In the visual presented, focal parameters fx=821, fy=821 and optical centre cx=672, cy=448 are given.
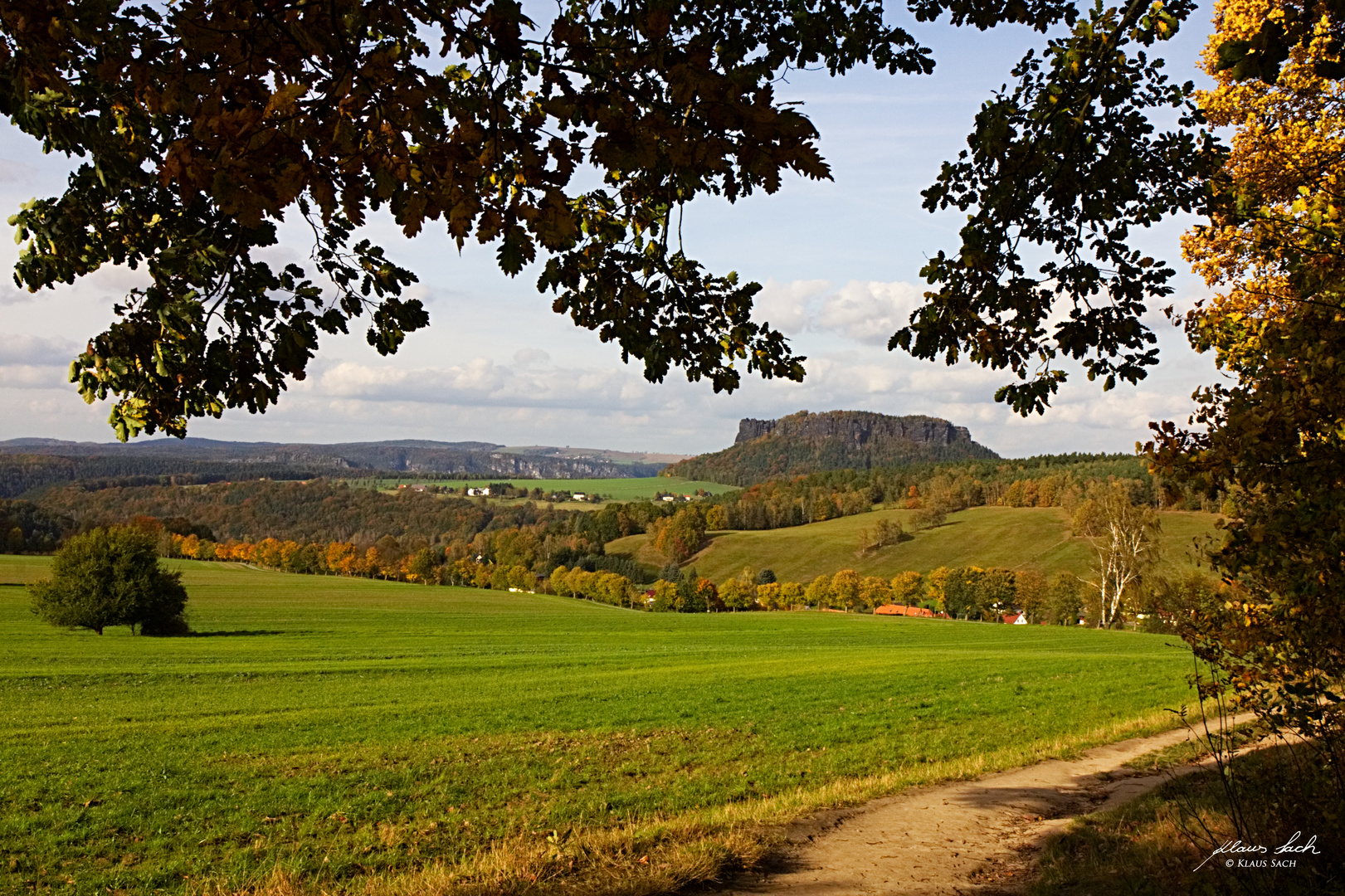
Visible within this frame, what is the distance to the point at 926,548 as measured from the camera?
11750cm

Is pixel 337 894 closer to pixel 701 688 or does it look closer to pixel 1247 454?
pixel 1247 454

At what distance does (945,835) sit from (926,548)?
377 ft

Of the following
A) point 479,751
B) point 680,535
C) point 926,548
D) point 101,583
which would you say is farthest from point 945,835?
point 680,535

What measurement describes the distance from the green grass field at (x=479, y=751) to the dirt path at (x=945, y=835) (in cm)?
45

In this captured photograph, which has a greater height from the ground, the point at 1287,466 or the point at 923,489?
the point at 923,489

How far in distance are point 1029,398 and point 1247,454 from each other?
4.52 ft

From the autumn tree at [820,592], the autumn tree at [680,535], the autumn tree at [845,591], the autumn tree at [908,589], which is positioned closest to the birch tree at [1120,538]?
the autumn tree at [845,591]

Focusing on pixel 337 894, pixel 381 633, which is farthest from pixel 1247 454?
pixel 381 633

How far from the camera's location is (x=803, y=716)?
1856 centimetres

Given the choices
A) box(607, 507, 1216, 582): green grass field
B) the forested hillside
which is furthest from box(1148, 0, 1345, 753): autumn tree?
the forested hillside

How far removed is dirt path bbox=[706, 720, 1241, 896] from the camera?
6633 millimetres

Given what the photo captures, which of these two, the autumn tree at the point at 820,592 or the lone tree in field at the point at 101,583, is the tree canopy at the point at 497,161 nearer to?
the lone tree in field at the point at 101,583

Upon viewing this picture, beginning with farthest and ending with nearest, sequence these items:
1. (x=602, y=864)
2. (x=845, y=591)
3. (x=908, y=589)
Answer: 1. (x=908, y=589)
2. (x=845, y=591)
3. (x=602, y=864)

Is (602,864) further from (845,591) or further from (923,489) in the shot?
(923,489)
